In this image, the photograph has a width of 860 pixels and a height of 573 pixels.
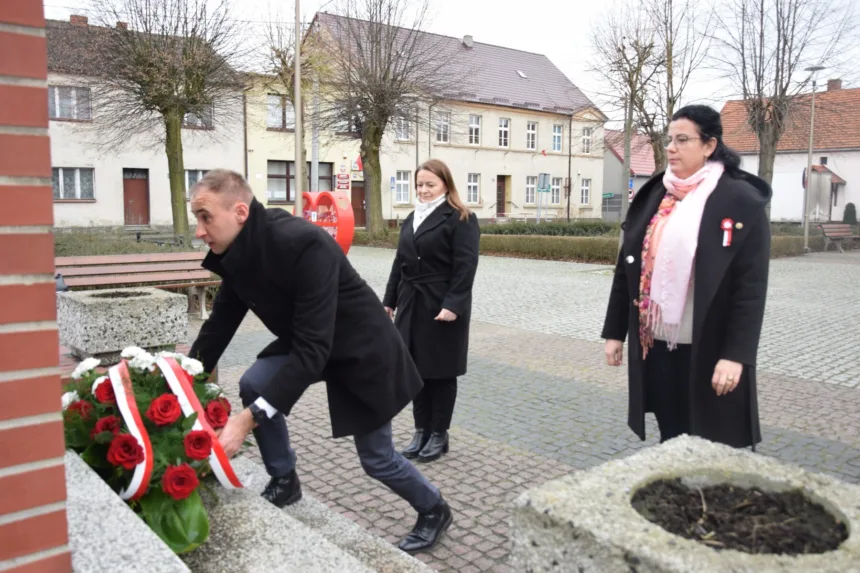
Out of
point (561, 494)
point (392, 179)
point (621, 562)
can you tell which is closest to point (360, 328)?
point (561, 494)

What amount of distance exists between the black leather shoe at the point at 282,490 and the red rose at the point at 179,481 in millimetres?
1130

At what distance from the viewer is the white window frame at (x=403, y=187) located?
42.2 m

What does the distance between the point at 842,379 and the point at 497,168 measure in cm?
3970

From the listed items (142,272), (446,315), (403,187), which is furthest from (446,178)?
(403,187)

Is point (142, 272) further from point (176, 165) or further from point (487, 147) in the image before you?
point (487, 147)

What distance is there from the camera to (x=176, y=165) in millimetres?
22750

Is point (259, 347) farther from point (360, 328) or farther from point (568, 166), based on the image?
point (568, 166)

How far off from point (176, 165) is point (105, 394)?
834 inches

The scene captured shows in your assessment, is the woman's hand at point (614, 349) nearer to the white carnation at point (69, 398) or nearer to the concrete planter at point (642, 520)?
the concrete planter at point (642, 520)

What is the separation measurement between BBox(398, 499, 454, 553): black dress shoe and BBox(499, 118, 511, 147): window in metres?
44.2

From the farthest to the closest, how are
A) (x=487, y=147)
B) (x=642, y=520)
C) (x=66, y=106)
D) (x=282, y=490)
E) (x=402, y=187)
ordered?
(x=487, y=147) → (x=402, y=187) → (x=66, y=106) → (x=282, y=490) → (x=642, y=520)

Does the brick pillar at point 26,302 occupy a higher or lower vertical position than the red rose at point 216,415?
higher

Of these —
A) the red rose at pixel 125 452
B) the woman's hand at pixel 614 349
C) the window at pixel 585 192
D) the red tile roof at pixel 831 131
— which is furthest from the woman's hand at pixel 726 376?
the window at pixel 585 192

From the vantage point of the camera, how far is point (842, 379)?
24.5ft
